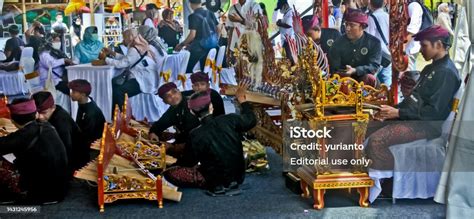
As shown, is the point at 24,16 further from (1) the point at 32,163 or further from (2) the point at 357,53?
(2) the point at 357,53

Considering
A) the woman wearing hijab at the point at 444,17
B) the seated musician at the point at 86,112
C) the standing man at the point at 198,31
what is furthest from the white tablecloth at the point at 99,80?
the woman wearing hijab at the point at 444,17

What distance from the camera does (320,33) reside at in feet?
15.8

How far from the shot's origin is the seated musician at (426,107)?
415 centimetres

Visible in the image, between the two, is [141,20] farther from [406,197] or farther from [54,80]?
[406,197]

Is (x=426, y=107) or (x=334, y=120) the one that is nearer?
(x=334, y=120)

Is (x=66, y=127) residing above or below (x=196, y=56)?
below

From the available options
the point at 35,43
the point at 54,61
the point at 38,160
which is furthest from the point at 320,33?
the point at 38,160

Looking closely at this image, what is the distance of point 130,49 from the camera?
4820 mm

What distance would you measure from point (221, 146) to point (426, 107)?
1477mm

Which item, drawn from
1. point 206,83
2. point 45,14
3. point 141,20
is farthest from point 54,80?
point 206,83

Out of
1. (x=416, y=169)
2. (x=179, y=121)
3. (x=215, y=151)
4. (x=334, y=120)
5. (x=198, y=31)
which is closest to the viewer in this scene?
(x=334, y=120)

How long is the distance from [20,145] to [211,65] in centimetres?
157


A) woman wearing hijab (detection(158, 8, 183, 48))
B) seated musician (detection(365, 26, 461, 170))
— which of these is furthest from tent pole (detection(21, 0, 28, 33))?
seated musician (detection(365, 26, 461, 170))

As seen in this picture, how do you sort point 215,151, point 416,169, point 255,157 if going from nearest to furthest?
1. point 416,169
2. point 215,151
3. point 255,157
